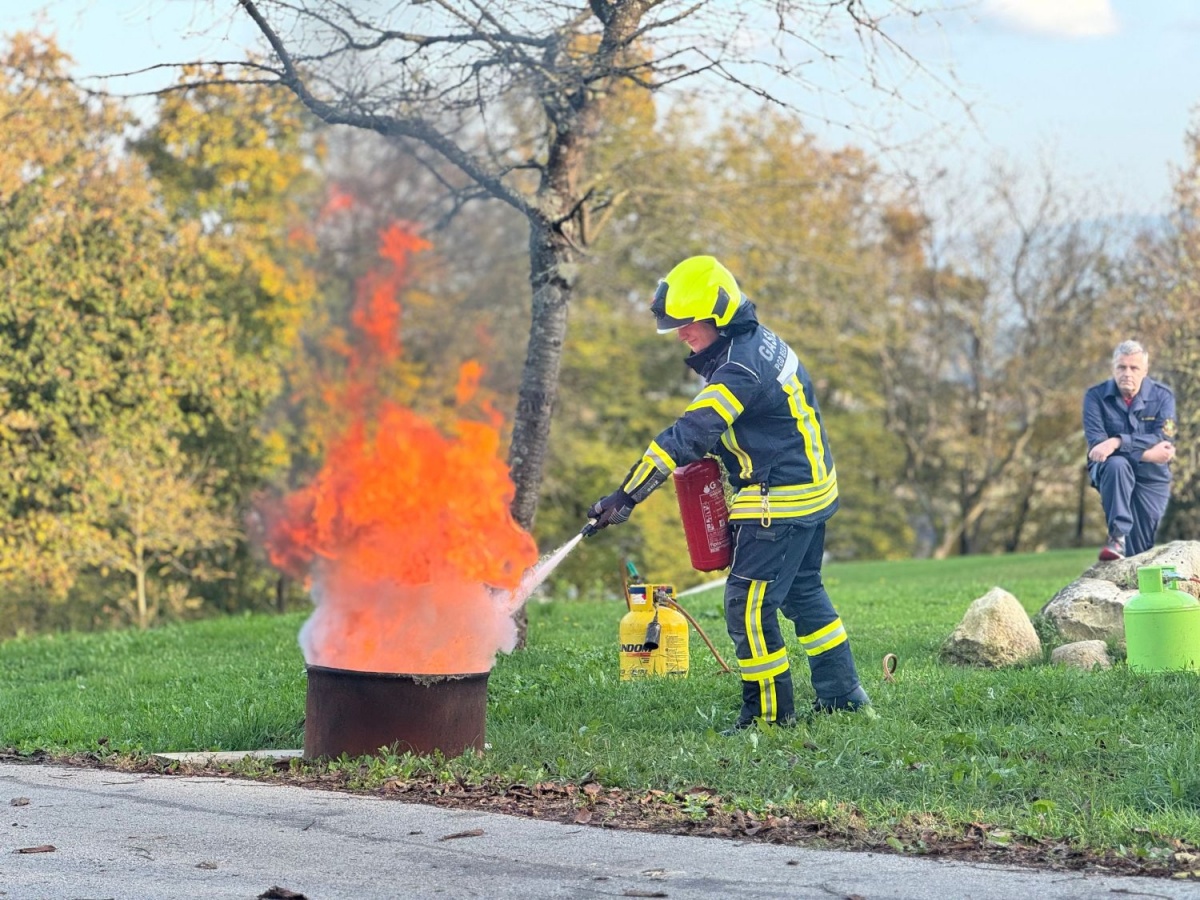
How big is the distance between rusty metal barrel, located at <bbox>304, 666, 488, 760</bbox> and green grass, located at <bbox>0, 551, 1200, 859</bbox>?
0.20m

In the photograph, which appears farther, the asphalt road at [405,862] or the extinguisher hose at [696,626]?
the extinguisher hose at [696,626]

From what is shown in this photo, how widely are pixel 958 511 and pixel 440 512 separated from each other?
1283 inches

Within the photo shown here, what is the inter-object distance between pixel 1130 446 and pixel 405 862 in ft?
24.6

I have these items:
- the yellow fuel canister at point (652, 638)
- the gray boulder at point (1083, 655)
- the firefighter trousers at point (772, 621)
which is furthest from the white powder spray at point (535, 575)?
the gray boulder at point (1083, 655)

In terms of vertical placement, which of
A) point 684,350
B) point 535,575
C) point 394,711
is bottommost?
point 394,711

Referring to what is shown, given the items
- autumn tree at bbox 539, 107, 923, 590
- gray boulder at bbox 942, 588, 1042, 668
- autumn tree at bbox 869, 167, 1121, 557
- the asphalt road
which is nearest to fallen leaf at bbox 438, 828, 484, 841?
the asphalt road

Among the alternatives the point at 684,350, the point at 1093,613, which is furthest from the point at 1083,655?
the point at 684,350

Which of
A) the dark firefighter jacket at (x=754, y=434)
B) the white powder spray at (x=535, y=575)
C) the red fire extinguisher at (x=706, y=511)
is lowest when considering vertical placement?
the white powder spray at (x=535, y=575)

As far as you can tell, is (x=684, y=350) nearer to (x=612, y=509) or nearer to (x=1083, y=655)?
(x=1083, y=655)

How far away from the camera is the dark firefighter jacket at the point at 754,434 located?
6562 mm

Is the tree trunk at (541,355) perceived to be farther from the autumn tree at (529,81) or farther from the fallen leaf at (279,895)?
the fallen leaf at (279,895)

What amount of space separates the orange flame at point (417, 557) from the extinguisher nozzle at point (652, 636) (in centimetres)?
83

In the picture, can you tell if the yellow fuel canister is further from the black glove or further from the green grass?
the black glove

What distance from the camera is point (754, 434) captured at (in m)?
6.79
